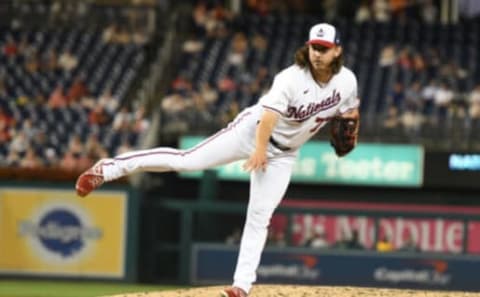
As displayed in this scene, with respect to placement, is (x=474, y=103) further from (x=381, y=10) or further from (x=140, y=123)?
(x=140, y=123)

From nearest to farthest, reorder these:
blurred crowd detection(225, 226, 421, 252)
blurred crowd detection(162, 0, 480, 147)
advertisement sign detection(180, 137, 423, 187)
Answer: blurred crowd detection(225, 226, 421, 252) → advertisement sign detection(180, 137, 423, 187) → blurred crowd detection(162, 0, 480, 147)

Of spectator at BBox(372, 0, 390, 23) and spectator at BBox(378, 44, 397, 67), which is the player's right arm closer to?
spectator at BBox(378, 44, 397, 67)

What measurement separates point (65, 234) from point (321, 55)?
8098 millimetres

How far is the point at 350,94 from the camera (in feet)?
30.9

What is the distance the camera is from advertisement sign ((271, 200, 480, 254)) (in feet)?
53.5

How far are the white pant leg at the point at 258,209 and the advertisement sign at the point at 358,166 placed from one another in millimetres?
8482

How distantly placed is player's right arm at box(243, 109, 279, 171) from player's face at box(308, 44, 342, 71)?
1.46 feet

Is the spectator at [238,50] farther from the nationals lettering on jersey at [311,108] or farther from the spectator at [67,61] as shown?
the nationals lettering on jersey at [311,108]

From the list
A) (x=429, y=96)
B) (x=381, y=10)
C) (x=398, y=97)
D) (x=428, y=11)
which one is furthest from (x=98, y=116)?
(x=428, y=11)

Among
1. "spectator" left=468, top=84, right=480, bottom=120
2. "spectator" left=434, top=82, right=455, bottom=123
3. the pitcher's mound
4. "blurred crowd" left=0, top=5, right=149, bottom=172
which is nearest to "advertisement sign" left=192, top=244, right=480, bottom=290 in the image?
"blurred crowd" left=0, top=5, right=149, bottom=172

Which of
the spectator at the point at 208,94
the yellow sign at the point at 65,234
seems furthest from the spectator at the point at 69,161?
the spectator at the point at 208,94

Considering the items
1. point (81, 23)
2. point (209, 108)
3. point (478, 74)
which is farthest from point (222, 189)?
point (81, 23)

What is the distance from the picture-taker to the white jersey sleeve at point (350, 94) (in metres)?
9.38

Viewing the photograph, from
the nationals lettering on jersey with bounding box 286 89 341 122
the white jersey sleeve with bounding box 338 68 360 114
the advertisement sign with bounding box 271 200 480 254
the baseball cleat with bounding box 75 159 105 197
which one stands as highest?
the white jersey sleeve with bounding box 338 68 360 114
